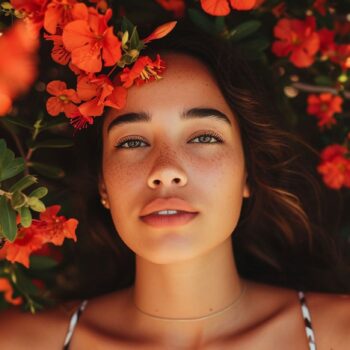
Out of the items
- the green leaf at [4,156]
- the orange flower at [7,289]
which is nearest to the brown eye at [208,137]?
the green leaf at [4,156]

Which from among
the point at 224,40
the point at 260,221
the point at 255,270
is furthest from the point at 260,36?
the point at 255,270

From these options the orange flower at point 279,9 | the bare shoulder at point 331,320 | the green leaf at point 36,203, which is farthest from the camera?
the orange flower at point 279,9

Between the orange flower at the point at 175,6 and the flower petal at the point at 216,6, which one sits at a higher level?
the flower petal at the point at 216,6

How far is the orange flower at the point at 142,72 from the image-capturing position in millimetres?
1867

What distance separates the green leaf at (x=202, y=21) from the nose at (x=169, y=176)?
0.62m

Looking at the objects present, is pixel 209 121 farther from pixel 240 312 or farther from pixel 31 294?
pixel 31 294

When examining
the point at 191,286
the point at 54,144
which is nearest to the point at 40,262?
the point at 54,144

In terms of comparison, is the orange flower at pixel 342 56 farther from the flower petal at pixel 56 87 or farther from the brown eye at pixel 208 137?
the flower petal at pixel 56 87

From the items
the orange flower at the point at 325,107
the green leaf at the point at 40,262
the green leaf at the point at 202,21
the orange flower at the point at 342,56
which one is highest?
the green leaf at the point at 202,21

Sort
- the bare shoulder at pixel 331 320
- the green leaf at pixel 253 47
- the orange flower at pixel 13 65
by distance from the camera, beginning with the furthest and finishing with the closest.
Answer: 1. the green leaf at pixel 253 47
2. the bare shoulder at pixel 331 320
3. the orange flower at pixel 13 65

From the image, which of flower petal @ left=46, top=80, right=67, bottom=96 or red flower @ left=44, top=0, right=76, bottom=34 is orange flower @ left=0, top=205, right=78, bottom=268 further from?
red flower @ left=44, top=0, right=76, bottom=34

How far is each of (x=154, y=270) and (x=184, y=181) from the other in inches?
15.6

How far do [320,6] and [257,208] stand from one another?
781mm

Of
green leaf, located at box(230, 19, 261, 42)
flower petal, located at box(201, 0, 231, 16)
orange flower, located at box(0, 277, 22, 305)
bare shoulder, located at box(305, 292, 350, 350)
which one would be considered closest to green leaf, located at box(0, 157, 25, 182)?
flower petal, located at box(201, 0, 231, 16)
